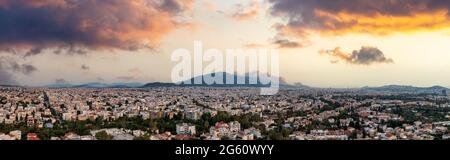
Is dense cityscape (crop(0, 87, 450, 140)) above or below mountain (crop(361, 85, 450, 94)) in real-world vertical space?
below

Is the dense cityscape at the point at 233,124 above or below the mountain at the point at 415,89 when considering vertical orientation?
below

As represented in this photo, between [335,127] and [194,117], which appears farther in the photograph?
[194,117]

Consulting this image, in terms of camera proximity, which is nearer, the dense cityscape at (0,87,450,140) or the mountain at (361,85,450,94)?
the dense cityscape at (0,87,450,140)

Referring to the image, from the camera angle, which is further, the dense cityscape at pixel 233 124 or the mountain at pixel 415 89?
A: the mountain at pixel 415 89

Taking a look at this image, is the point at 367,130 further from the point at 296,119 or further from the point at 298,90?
the point at 298,90

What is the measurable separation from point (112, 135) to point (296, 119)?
18.2 ft

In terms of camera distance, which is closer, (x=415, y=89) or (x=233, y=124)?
(x=233, y=124)
